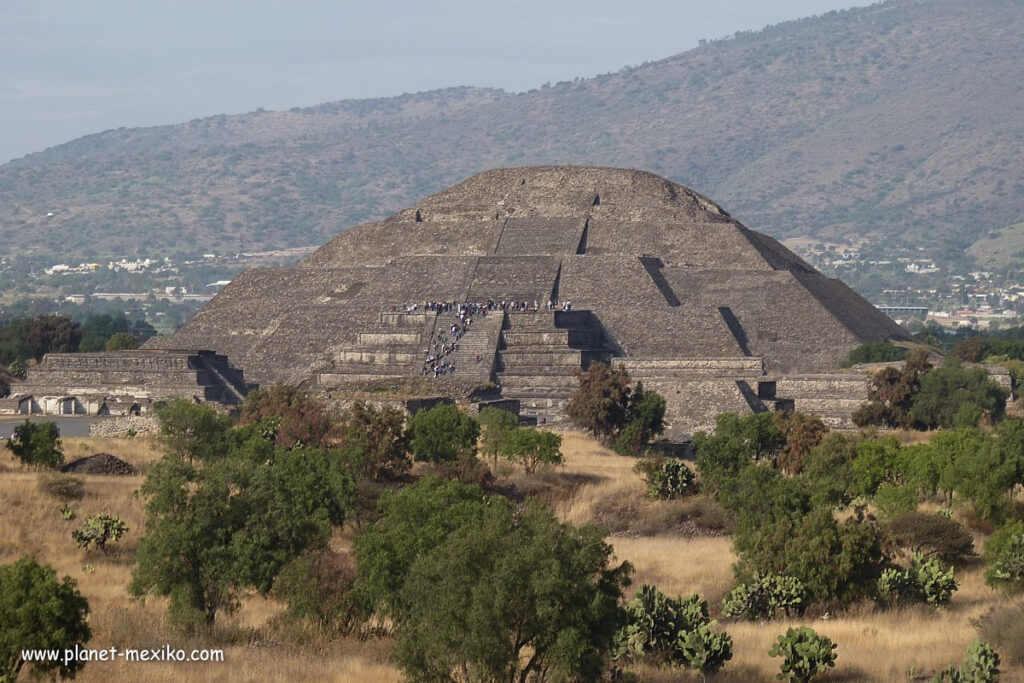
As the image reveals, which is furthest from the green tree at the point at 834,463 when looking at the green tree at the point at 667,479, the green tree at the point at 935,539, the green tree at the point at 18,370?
the green tree at the point at 18,370

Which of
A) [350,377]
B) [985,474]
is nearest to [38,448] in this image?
[985,474]

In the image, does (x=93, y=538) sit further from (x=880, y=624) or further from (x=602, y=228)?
(x=602, y=228)

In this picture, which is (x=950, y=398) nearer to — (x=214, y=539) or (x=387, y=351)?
(x=387, y=351)

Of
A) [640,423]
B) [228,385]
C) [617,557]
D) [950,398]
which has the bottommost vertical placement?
[950,398]

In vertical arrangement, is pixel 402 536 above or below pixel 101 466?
above

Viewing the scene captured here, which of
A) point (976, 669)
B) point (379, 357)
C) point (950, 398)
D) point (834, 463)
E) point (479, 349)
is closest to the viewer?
point (976, 669)

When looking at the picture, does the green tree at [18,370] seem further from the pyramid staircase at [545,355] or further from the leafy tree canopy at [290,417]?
the leafy tree canopy at [290,417]
